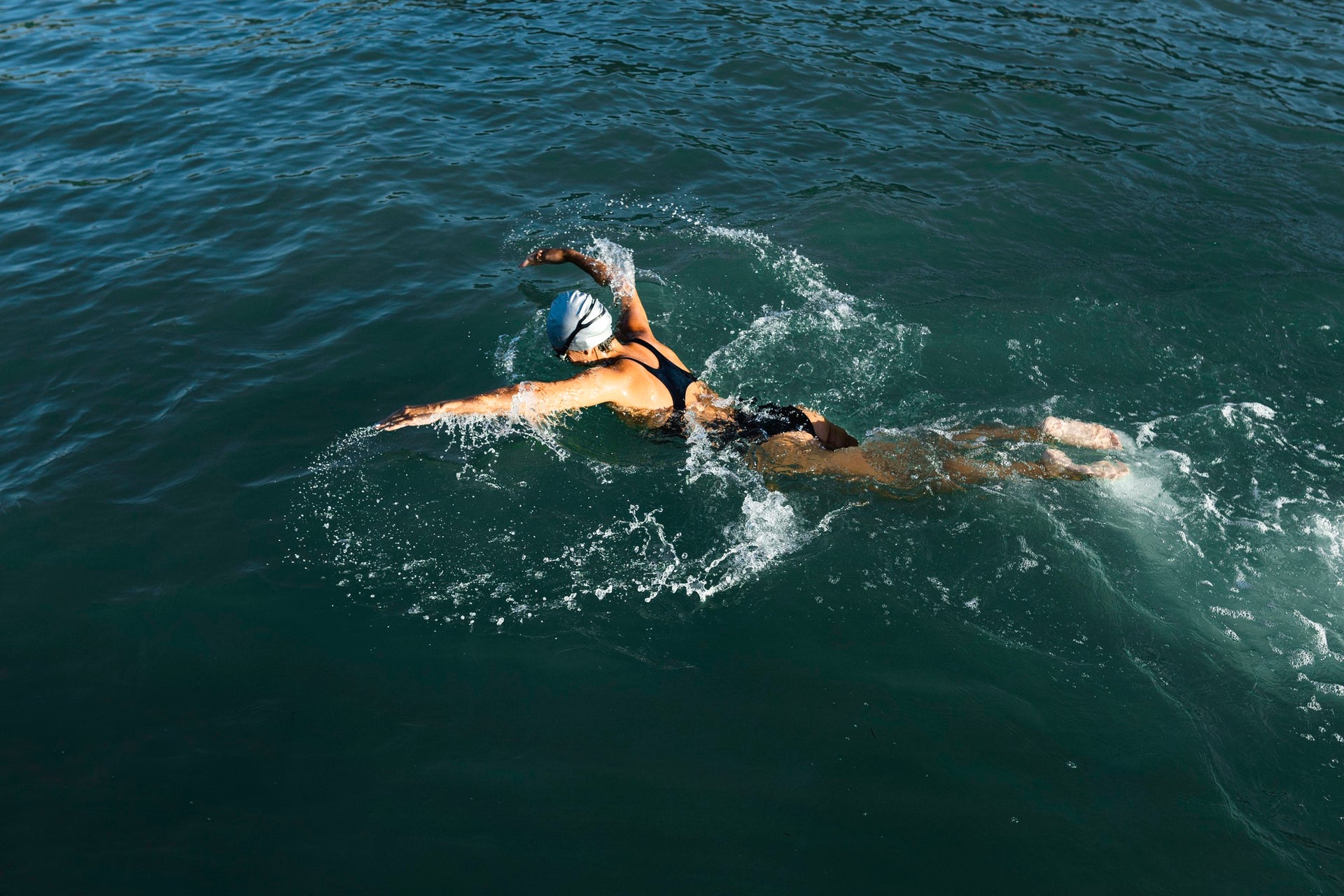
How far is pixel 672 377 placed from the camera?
7543mm

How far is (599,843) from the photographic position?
16.9 feet

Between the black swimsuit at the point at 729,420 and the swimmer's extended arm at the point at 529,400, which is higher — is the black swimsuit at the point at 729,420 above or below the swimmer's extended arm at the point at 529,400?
below

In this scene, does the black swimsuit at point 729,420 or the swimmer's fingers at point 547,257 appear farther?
the swimmer's fingers at point 547,257

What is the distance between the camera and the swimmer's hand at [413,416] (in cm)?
583

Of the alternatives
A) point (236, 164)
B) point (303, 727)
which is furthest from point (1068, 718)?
point (236, 164)

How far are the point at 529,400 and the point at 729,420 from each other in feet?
6.58

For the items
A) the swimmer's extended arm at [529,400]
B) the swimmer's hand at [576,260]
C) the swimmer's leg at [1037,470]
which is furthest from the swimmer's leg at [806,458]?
the swimmer's hand at [576,260]

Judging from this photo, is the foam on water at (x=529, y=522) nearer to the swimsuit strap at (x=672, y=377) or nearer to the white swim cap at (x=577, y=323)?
the swimsuit strap at (x=672, y=377)

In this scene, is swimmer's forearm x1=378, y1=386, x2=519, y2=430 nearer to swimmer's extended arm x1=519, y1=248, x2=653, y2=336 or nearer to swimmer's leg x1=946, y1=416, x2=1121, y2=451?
swimmer's extended arm x1=519, y1=248, x2=653, y2=336

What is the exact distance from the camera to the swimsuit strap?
24.6ft

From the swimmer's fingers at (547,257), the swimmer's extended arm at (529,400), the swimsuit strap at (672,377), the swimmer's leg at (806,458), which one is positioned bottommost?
the swimmer's leg at (806,458)

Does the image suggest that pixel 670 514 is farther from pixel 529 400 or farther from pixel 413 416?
pixel 413 416

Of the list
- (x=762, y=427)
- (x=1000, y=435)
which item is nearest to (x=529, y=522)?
(x=762, y=427)

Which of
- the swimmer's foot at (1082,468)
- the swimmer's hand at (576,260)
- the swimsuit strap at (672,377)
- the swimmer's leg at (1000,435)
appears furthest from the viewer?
the swimmer's hand at (576,260)
